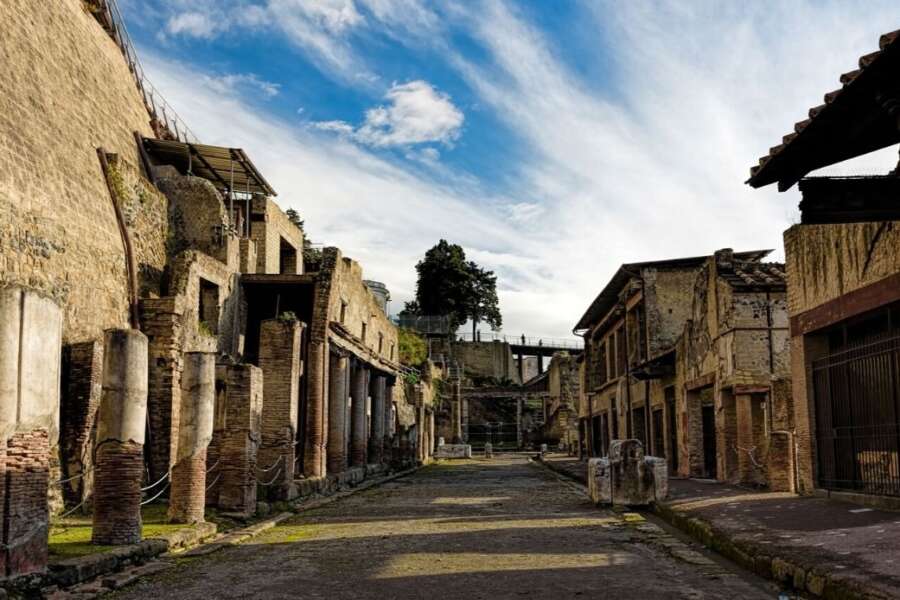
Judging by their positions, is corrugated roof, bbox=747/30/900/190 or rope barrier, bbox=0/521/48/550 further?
rope barrier, bbox=0/521/48/550

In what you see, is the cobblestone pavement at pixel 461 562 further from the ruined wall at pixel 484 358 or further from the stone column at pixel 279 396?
the ruined wall at pixel 484 358

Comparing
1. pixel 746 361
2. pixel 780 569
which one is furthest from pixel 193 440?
pixel 746 361

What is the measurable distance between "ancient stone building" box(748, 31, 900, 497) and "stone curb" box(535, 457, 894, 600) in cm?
269

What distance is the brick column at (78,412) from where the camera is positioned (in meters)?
14.0

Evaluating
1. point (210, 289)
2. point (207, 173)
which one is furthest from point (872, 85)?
point (207, 173)

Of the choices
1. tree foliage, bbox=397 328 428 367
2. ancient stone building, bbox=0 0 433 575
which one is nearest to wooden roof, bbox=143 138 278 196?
ancient stone building, bbox=0 0 433 575

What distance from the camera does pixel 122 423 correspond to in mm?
10016

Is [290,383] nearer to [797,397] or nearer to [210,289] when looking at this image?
[210,289]

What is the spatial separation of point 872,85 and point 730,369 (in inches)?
461

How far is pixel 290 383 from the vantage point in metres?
17.4

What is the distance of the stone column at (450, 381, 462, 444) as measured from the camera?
184 feet

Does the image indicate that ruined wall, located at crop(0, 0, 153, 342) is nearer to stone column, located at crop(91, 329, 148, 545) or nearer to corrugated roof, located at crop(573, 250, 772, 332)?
stone column, located at crop(91, 329, 148, 545)

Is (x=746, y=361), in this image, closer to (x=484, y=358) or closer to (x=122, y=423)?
(x=122, y=423)

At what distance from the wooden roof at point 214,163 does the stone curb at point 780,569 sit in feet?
50.9
